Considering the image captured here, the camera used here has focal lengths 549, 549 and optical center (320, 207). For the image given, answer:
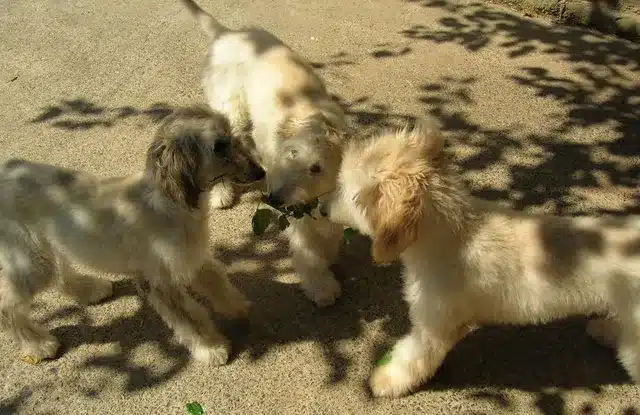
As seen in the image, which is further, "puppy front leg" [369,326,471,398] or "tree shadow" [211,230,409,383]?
"tree shadow" [211,230,409,383]

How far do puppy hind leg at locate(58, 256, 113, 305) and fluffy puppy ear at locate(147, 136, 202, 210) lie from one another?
124 centimetres

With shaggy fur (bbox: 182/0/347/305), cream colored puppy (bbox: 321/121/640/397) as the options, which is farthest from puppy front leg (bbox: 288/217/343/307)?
Result: cream colored puppy (bbox: 321/121/640/397)

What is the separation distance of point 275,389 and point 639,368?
7.04ft

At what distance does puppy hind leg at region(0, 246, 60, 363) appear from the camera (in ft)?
10.9

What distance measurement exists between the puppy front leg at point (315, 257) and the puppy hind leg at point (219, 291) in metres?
0.47

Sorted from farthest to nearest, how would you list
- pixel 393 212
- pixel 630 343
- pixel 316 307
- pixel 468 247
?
pixel 316 307
pixel 630 343
pixel 468 247
pixel 393 212

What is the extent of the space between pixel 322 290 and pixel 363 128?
6.70 ft

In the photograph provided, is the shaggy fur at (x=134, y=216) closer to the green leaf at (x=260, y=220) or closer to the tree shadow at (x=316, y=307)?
the green leaf at (x=260, y=220)

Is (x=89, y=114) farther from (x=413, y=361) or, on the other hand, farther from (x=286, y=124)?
(x=413, y=361)

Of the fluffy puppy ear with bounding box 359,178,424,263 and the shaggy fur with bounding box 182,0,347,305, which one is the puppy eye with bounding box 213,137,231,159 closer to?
the shaggy fur with bounding box 182,0,347,305

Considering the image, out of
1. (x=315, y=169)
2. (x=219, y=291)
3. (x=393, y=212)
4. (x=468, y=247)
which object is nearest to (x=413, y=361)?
(x=468, y=247)

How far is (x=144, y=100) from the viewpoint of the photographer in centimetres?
590

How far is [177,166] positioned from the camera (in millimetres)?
2938

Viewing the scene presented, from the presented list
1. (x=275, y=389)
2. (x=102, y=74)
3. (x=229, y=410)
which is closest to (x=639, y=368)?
(x=275, y=389)
